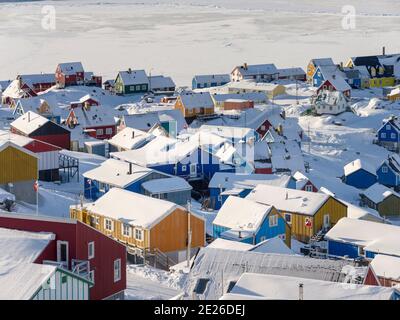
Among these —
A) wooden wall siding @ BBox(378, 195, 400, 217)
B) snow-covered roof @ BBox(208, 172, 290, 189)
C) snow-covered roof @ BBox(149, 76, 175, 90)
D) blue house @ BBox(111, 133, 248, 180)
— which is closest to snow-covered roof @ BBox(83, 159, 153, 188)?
blue house @ BBox(111, 133, 248, 180)

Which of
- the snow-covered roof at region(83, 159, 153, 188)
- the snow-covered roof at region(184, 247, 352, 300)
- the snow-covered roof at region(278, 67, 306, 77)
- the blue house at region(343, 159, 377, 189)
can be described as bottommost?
the blue house at region(343, 159, 377, 189)

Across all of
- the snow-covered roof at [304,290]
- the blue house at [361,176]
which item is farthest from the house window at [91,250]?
the blue house at [361,176]

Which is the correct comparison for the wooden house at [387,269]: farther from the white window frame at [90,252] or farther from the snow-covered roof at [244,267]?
the white window frame at [90,252]

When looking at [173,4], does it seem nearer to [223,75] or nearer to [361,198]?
[223,75]

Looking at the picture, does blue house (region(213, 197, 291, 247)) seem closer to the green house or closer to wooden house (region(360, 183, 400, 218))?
wooden house (region(360, 183, 400, 218))

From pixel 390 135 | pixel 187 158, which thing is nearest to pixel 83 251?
pixel 187 158
